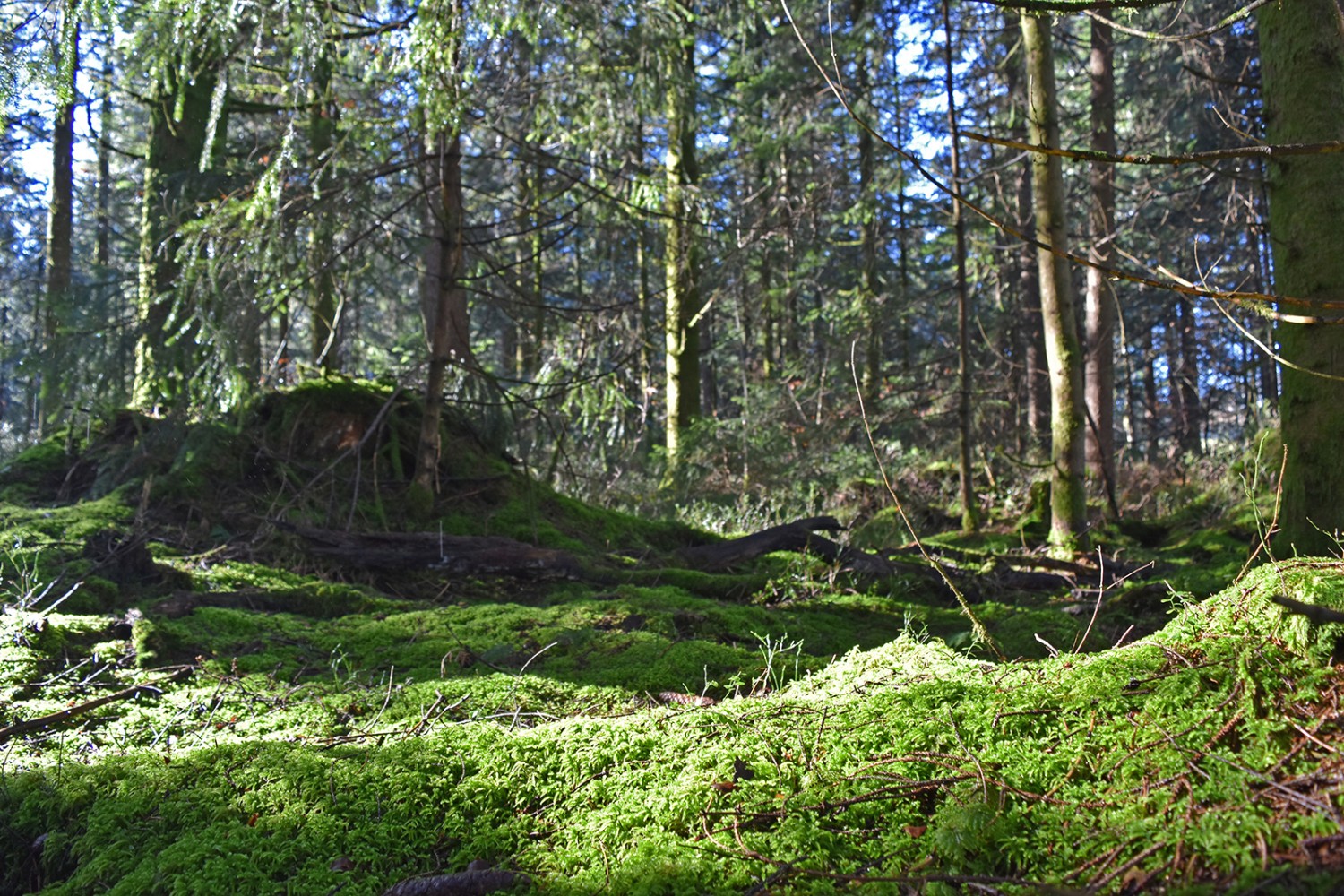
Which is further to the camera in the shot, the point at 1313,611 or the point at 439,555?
the point at 439,555

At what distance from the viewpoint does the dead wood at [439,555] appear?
19.6 feet

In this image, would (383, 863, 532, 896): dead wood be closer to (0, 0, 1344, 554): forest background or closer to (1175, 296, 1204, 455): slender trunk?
(0, 0, 1344, 554): forest background

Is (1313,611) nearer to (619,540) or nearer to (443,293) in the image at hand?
(443,293)

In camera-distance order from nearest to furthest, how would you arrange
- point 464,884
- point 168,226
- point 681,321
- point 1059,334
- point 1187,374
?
point 464,884 → point 1059,334 → point 168,226 → point 681,321 → point 1187,374

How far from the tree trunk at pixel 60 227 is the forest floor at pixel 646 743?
7.64ft

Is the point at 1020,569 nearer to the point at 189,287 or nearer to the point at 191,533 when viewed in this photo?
the point at 191,533

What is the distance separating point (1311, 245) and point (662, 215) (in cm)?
462

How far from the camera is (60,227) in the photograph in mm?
14359

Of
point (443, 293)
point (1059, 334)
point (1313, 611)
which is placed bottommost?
point (1313, 611)

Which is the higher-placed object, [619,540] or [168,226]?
[168,226]

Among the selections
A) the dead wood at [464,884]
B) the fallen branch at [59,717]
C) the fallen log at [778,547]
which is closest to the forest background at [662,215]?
the fallen log at [778,547]

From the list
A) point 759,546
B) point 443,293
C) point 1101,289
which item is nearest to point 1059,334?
point 759,546

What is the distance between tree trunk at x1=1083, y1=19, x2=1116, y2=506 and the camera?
10656mm

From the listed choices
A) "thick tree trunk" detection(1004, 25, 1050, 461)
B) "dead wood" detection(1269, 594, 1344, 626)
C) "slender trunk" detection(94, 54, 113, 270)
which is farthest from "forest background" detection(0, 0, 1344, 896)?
"slender trunk" detection(94, 54, 113, 270)
